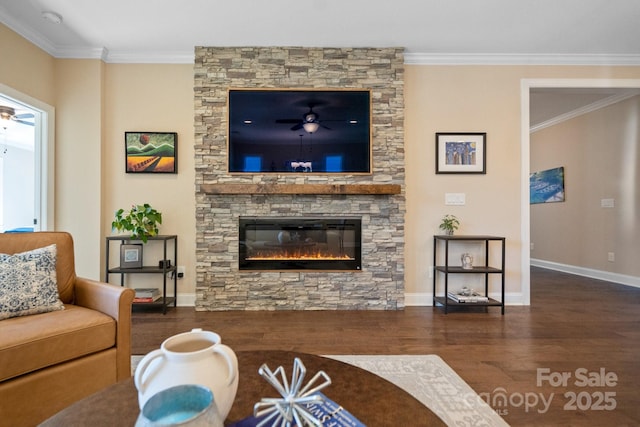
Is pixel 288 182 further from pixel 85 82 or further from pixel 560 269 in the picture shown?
pixel 560 269

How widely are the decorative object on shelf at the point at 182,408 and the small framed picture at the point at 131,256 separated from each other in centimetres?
295

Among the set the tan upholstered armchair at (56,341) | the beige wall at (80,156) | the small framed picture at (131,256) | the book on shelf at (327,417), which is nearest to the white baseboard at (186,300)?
the small framed picture at (131,256)

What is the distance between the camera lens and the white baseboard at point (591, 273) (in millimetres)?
Result: 4207

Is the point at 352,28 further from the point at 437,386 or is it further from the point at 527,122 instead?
the point at 437,386

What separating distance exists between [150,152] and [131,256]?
109 centimetres

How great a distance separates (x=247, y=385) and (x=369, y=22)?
2978mm

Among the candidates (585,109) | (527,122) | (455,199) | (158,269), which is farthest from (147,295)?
(585,109)

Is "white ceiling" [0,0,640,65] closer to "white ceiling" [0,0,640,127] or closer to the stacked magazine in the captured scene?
"white ceiling" [0,0,640,127]

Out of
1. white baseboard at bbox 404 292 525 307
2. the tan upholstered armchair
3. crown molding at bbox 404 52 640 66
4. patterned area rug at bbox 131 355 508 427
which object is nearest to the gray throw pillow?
the tan upholstered armchair

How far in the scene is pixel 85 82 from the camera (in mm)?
3180

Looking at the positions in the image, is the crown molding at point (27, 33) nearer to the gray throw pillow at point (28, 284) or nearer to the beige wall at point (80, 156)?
the beige wall at point (80, 156)

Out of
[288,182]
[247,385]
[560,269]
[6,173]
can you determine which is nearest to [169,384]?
[247,385]

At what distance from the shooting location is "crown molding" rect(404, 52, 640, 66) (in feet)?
10.8

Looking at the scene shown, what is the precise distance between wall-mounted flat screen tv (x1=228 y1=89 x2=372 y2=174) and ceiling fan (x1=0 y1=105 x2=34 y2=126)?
1.95 metres
